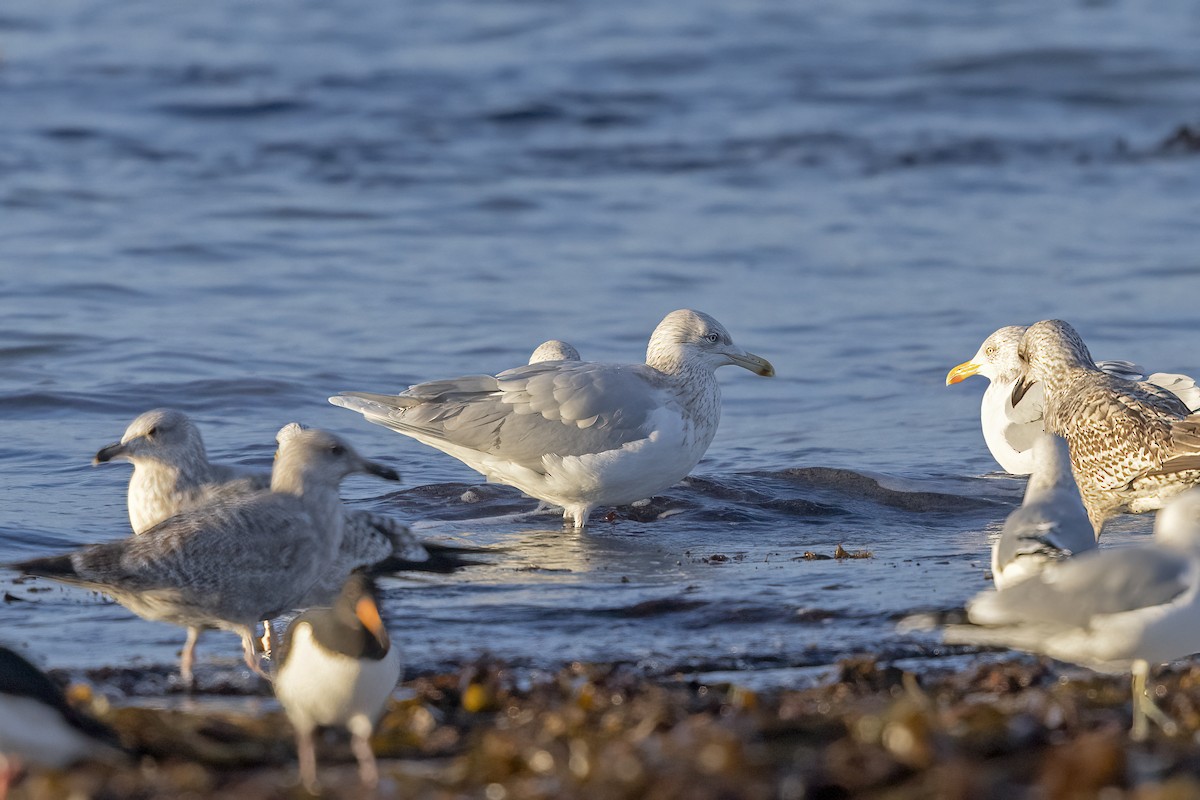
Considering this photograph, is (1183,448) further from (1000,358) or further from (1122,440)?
(1000,358)

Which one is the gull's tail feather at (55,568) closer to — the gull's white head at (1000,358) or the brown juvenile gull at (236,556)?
the brown juvenile gull at (236,556)

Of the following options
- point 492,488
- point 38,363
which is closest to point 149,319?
point 38,363

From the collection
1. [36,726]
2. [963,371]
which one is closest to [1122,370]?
[963,371]

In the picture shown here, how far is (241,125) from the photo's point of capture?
70.6 ft

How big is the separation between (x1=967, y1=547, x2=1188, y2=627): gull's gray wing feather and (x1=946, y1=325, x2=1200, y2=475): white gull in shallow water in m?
4.50

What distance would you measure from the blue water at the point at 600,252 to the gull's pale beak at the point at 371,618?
52.3 inches

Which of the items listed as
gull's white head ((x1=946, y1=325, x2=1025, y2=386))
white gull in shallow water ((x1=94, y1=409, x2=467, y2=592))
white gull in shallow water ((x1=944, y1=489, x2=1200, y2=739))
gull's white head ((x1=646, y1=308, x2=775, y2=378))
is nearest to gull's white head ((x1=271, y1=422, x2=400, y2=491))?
white gull in shallow water ((x1=94, y1=409, x2=467, y2=592))

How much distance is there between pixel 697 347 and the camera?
9.36 meters

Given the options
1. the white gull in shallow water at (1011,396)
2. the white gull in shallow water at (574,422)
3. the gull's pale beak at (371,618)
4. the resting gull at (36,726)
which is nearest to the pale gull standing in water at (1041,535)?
the gull's pale beak at (371,618)

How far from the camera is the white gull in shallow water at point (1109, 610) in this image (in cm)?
497

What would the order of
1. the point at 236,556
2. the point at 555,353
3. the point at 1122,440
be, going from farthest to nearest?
1. the point at 555,353
2. the point at 1122,440
3. the point at 236,556

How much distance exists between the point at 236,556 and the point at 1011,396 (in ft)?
17.3

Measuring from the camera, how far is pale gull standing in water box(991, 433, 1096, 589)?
18.5 feet

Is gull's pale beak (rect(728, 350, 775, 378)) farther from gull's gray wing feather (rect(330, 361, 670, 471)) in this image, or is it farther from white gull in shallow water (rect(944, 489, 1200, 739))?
white gull in shallow water (rect(944, 489, 1200, 739))
